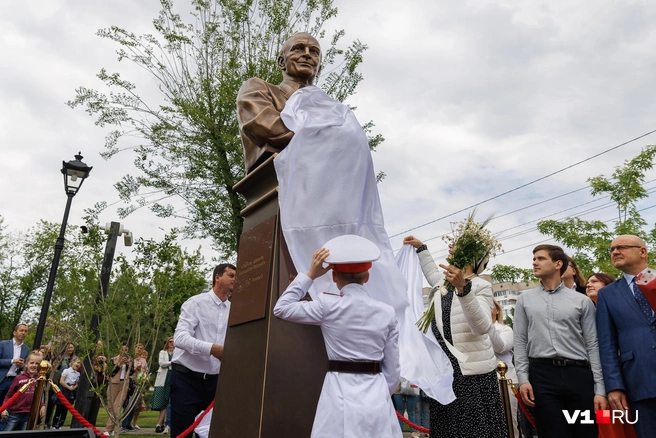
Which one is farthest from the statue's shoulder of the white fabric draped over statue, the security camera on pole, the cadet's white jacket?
the security camera on pole

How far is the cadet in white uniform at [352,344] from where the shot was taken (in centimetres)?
279

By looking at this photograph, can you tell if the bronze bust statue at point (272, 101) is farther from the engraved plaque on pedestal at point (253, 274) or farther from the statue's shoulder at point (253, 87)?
the engraved plaque on pedestal at point (253, 274)

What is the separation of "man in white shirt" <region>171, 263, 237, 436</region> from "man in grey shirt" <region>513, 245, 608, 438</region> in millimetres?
2664

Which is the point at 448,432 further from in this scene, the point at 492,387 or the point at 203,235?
the point at 203,235

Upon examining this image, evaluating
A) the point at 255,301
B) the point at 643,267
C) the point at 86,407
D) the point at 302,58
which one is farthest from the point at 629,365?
the point at 86,407

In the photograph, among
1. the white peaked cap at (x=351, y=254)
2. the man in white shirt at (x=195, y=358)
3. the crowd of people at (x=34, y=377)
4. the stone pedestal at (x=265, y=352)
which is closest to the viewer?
the white peaked cap at (x=351, y=254)

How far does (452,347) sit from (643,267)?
1.56 metres

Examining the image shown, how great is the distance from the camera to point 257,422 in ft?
11.1

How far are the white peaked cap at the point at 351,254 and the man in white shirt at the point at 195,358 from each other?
2.24 m

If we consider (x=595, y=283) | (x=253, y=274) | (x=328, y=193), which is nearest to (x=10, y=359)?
(x=253, y=274)

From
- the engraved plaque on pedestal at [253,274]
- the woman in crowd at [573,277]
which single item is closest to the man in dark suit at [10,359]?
the engraved plaque on pedestal at [253,274]

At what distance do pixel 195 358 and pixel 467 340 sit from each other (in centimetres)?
265

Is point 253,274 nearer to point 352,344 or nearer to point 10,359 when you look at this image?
point 352,344

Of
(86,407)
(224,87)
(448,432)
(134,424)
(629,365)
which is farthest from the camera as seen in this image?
(134,424)
